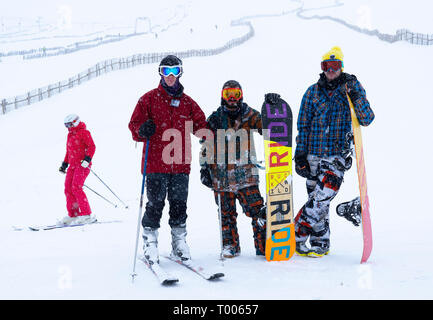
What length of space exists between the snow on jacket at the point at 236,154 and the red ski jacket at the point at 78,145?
321 cm

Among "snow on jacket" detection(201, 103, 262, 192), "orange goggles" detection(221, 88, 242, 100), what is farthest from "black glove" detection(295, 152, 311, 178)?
"orange goggles" detection(221, 88, 242, 100)

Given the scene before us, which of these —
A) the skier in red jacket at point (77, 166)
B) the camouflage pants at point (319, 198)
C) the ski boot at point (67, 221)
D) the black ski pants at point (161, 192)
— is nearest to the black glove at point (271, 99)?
the camouflage pants at point (319, 198)

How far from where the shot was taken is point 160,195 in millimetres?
5137

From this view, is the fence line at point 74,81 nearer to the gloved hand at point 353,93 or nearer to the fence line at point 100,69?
the fence line at point 100,69

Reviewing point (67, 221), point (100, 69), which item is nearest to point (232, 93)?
point (67, 221)

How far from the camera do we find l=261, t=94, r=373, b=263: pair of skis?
5.22 meters

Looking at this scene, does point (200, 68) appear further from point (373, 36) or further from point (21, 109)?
point (373, 36)

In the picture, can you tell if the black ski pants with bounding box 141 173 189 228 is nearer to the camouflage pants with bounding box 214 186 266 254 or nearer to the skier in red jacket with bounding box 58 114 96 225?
the camouflage pants with bounding box 214 186 266 254

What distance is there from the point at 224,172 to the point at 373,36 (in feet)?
133

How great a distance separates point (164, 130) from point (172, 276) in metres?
1.40

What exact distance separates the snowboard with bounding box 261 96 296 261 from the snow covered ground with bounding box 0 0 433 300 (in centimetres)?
21

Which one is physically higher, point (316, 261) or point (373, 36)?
point (373, 36)

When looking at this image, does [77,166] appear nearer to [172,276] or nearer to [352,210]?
[172,276]

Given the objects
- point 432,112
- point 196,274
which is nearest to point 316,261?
point 196,274
